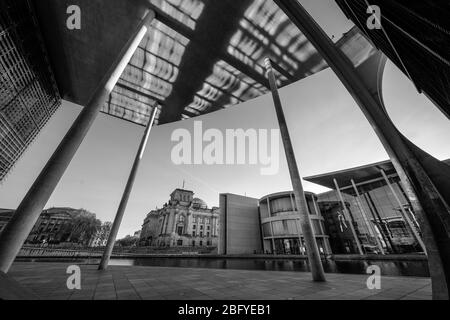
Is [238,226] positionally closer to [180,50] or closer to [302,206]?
[302,206]

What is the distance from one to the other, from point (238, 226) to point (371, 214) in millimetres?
25248

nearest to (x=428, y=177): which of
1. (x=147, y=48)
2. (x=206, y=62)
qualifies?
(x=206, y=62)

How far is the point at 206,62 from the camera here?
13086 millimetres

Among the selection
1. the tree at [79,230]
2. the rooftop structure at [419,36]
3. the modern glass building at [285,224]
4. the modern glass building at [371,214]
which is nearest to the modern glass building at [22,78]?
the rooftop structure at [419,36]

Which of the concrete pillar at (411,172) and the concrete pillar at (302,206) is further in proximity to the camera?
the concrete pillar at (302,206)

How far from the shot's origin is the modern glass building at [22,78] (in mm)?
11290

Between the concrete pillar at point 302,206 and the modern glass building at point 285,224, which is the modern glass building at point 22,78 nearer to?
the concrete pillar at point 302,206

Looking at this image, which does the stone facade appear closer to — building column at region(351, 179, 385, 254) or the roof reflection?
building column at region(351, 179, 385, 254)

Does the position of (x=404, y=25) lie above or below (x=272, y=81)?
below

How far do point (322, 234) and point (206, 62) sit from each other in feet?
122

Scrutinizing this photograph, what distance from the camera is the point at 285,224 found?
35.7 m

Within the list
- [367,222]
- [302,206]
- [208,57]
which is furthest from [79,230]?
[367,222]

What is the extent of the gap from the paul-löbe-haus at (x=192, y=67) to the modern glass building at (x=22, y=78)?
0.08m
